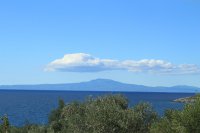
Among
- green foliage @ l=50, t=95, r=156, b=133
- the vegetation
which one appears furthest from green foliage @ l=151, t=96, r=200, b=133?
green foliage @ l=50, t=95, r=156, b=133

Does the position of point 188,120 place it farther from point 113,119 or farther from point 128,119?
point 113,119

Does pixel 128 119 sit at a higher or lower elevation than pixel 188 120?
lower

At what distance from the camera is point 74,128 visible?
70.7 metres

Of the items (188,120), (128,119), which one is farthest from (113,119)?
(188,120)

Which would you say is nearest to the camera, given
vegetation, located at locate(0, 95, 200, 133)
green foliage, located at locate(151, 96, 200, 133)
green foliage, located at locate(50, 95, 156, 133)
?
green foliage, located at locate(151, 96, 200, 133)

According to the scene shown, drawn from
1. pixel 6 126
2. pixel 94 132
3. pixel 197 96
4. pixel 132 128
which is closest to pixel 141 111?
pixel 132 128

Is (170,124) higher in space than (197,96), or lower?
lower

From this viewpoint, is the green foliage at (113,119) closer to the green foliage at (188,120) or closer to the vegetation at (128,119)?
the vegetation at (128,119)

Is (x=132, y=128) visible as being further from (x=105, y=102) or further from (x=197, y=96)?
(x=197, y=96)

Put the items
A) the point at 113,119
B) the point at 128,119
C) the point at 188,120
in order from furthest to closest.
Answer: the point at 128,119 → the point at 113,119 → the point at 188,120

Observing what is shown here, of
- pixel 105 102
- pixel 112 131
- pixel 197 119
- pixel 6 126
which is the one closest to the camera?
pixel 6 126

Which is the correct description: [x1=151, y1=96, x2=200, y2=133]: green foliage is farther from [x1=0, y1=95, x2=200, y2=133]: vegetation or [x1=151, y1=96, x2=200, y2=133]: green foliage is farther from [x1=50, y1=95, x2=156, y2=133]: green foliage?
[x1=50, y1=95, x2=156, y2=133]: green foliage

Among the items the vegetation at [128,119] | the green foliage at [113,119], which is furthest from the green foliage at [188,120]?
the green foliage at [113,119]

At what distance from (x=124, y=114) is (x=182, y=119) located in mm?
14784
